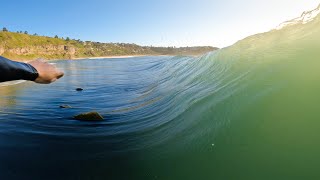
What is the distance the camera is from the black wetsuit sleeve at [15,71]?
7.61 feet

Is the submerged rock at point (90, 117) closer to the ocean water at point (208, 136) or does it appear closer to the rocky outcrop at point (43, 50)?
the ocean water at point (208, 136)

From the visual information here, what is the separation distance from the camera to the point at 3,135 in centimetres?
746

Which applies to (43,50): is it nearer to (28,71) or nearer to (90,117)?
(90,117)

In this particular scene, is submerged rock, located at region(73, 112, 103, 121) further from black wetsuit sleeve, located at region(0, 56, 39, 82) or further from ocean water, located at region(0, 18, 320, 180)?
black wetsuit sleeve, located at region(0, 56, 39, 82)

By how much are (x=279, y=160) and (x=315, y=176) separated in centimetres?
58

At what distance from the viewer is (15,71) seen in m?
2.43

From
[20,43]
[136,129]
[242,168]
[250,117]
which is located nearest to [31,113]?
[136,129]

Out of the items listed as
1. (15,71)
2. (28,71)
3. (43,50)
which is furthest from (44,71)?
(43,50)

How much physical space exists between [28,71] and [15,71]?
185 millimetres

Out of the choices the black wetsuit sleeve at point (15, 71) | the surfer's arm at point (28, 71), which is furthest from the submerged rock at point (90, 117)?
the black wetsuit sleeve at point (15, 71)

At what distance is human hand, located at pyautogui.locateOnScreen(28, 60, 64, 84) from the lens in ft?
9.07

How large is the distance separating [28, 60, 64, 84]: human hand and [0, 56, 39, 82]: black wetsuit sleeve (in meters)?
0.05

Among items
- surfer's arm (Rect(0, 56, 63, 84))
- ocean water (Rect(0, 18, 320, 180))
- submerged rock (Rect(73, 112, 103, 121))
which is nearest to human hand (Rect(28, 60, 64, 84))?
surfer's arm (Rect(0, 56, 63, 84))

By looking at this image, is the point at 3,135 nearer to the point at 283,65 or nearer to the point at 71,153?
the point at 71,153
